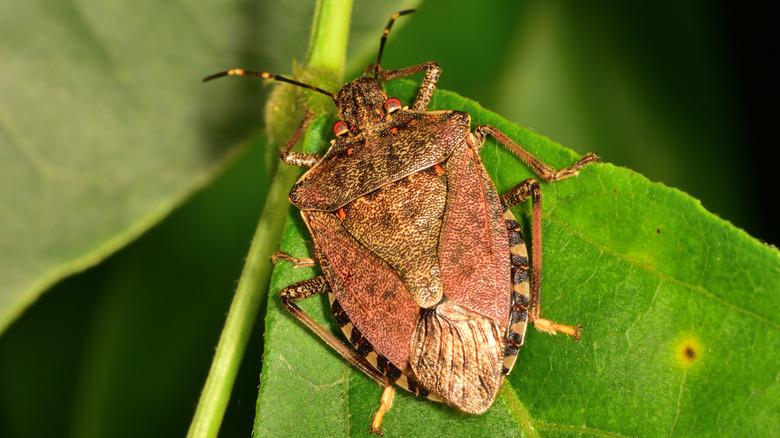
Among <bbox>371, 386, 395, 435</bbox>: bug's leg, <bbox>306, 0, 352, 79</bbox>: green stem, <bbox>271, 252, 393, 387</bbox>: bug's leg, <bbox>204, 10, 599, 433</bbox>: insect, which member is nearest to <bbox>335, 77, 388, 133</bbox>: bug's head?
<bbox>204, 10, 599, 433</bbox>: insect

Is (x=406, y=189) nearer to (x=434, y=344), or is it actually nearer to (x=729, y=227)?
Result: (x=434, y=344)

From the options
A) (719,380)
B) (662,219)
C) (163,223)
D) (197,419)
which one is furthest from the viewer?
(163,223)

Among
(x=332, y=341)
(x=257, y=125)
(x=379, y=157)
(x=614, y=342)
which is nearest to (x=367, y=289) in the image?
(x=332, y=341)

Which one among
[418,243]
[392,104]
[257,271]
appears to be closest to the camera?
[257,271]

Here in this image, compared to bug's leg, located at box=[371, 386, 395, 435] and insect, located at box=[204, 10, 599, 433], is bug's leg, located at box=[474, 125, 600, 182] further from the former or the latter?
bug's leg, located at box=[371, 386, 395, 435]

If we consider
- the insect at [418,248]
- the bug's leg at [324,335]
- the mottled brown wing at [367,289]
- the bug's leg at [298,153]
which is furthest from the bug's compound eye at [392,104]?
the bug's leg at [324,335]

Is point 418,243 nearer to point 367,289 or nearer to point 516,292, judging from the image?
point 367,289

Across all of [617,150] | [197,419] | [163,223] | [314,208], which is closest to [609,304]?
[314,208]
